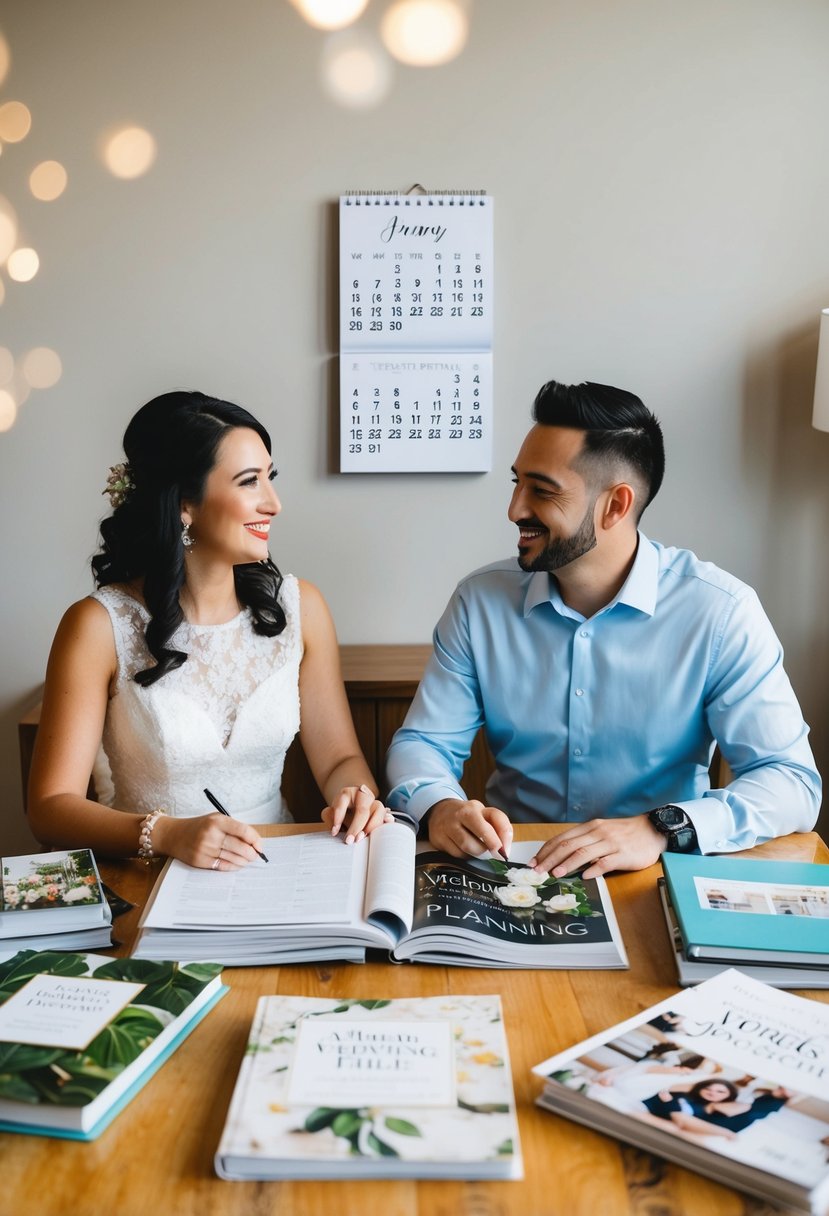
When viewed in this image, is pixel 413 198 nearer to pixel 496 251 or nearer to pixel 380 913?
pixel 496 251

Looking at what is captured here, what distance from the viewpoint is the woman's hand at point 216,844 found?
1362mm

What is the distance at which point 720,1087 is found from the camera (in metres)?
0.94

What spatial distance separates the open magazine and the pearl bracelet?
106mm

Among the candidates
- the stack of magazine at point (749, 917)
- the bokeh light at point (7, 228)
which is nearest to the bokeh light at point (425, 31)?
the bokeh light at point (7, 228)

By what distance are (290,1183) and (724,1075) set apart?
0.38m

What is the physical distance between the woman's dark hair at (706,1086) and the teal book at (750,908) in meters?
0.22

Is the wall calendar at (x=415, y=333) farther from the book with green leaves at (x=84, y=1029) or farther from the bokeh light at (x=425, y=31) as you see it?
the book with green leaves at (x=84, y=1029)

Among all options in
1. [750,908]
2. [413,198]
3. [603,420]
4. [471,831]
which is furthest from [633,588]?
[413,198]

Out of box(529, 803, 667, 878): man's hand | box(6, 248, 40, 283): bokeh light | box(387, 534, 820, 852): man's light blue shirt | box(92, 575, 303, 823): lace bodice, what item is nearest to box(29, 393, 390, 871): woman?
box(92, 575, 303, 823): lace bodice

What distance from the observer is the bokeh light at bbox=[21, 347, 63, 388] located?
266 centimetres

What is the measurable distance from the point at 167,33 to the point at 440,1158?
2.50 meters

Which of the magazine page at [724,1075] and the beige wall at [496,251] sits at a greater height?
the beige wall at [496,251]

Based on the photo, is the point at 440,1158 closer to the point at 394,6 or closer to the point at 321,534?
the point at 321,534

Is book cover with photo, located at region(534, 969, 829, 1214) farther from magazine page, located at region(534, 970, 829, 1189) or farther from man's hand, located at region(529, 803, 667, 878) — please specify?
man's hand, located at region(529, 803, 667, 878)
